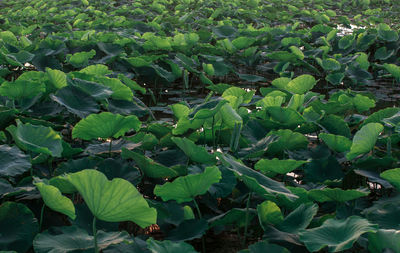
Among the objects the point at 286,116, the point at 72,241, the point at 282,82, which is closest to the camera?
the point at 72,241

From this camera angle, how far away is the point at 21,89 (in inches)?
59.7

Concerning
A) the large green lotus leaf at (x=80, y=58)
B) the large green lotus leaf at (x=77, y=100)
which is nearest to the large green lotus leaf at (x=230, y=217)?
A: the large green lotus leaf at (x=77, y=100)

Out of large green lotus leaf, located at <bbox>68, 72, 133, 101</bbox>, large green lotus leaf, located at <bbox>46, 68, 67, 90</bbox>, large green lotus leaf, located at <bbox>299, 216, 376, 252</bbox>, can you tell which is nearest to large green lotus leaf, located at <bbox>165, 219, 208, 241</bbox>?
large green lotus leaf, located at <bbox>299, 216, 376, 252</bbox>

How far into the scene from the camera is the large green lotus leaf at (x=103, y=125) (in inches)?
47.5

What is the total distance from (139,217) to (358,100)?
1.07 meters

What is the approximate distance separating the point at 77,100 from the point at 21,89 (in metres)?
0.19

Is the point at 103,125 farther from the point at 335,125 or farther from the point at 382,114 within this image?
the point at 382,114

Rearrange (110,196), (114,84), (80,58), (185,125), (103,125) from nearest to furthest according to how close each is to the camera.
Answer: (110,196) → (103,125) → (185,125) → (114,84) → (80,58)

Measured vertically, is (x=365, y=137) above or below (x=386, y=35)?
above

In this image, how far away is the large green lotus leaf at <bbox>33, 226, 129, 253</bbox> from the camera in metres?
0.87

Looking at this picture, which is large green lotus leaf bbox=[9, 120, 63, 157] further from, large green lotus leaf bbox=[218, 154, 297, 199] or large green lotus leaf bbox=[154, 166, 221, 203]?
large green lotus leaf bbox=[218, 154, 297, 199]

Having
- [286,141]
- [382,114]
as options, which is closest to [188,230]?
[286,141]

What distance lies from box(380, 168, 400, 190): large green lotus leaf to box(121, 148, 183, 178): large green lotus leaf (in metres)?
0.49

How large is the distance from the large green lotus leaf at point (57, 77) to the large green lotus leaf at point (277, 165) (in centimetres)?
83
